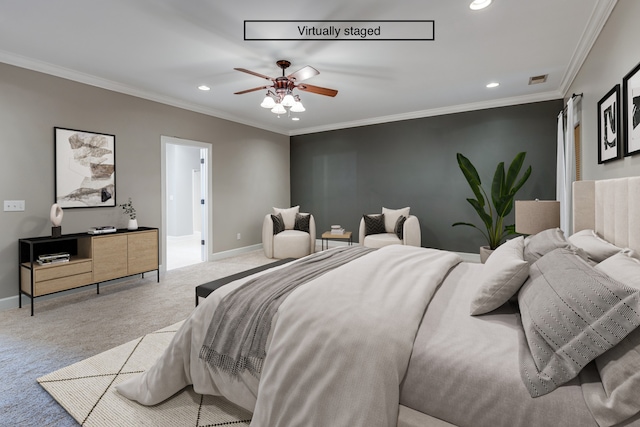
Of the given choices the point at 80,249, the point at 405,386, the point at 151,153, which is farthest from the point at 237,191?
the point at 405,386

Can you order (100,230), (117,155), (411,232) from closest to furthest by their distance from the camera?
(100,230), (117,155), (411,232)

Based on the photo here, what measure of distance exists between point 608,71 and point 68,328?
507cm

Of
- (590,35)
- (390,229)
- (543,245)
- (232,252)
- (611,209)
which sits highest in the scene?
(590,35)

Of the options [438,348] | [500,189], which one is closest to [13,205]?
[438,348]

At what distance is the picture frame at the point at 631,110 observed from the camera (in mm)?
1917

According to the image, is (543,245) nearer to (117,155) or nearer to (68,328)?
(68,328)

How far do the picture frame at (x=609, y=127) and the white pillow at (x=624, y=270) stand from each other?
1.29m

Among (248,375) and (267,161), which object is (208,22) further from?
(267,161)

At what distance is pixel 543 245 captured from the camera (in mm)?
1892

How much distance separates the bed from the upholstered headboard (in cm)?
1

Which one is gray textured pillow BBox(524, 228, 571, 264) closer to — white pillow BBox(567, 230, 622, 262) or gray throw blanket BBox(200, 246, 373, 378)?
white pillow BBox(567, 230, 622, 262)

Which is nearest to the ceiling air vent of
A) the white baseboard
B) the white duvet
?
the white duvet

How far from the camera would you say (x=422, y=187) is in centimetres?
577

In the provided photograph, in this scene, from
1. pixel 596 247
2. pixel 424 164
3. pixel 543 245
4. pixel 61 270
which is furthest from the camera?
pixel 424 164
